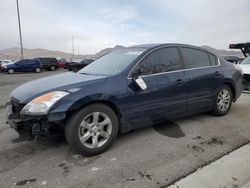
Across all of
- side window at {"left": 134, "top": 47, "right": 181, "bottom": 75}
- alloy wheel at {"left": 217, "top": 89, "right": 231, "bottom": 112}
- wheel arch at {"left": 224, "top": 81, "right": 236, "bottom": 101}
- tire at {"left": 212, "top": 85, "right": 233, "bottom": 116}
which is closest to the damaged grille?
side window at {"left": 134, "top": 47, "right": 181, "bottom": 75}

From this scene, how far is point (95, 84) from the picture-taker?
136 inches

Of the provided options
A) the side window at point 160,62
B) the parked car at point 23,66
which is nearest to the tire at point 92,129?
the side window at point 160,62

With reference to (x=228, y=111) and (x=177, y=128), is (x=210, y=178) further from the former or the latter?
(x=228, y=111)

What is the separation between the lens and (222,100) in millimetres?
5102

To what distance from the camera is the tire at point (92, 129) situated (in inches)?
128

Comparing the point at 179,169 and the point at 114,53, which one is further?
the point at 114,53

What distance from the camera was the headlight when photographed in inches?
122

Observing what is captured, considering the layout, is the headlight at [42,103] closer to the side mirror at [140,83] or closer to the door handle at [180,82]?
the side mirror at [140,83]

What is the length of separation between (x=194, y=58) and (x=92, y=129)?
2.46 metres

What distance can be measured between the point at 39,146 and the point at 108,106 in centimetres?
125

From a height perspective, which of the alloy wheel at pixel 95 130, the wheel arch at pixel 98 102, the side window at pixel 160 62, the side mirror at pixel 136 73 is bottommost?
the alloy wheel at pixel 95 130

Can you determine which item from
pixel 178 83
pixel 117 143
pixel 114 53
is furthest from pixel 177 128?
Result: pixel 114 53

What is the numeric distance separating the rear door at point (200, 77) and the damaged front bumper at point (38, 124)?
2.35 metres

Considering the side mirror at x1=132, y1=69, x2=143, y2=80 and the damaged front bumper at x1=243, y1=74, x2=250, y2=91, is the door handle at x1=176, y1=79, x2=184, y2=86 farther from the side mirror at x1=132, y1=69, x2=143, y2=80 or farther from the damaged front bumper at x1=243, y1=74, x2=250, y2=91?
the damaged front bumper at x1=243, y1=74, x2=250, y2=91
